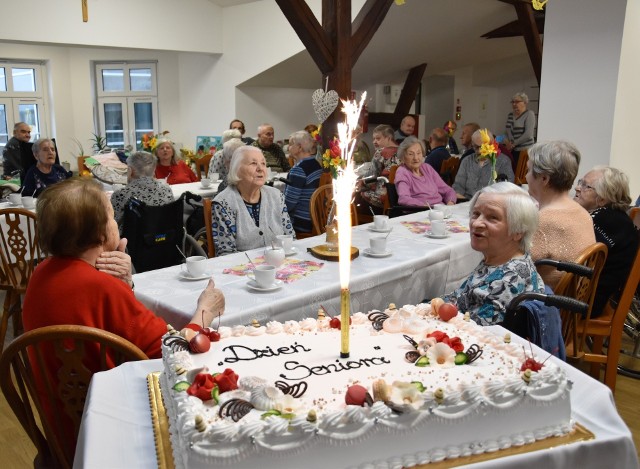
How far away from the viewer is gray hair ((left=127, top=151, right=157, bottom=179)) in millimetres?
3689

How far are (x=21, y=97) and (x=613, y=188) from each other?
27.4ft

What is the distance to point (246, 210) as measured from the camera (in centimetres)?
302

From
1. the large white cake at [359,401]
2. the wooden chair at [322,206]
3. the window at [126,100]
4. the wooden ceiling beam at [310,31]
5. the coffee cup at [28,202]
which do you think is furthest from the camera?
the window at [126,100]

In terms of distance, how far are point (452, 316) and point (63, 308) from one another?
96 centimetres

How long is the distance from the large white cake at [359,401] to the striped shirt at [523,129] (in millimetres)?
6369

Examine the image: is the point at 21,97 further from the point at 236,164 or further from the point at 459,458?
the point at 459,458

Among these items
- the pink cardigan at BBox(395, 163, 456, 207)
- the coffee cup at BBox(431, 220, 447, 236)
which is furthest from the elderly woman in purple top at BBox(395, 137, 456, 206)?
the coffee cup at BBox(431, 220, 447, 236)

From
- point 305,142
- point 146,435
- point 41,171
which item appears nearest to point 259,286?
point 146,435

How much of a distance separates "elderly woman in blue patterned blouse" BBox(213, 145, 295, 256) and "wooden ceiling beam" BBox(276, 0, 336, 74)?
8.65ft

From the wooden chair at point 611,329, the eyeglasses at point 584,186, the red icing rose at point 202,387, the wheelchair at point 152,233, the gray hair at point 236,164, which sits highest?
the gray hair at point 236,164

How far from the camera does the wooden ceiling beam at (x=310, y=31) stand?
17.3ft

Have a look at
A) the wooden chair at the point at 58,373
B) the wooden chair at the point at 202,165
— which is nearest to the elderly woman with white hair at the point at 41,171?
the wooden chair at the point at 202,165

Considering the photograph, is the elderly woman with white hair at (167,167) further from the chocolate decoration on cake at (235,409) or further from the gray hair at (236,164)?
the chocolate decoration on cake at (235,409)

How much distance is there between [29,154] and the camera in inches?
263
